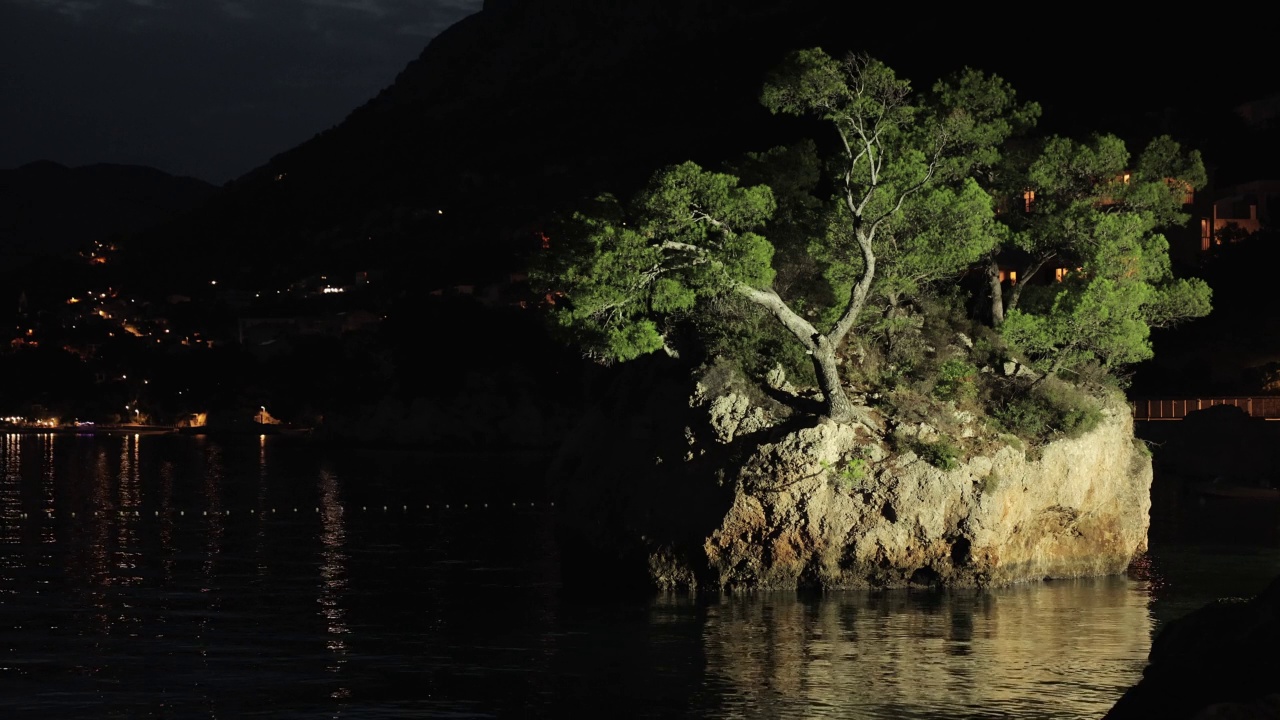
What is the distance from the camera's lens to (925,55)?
484ft

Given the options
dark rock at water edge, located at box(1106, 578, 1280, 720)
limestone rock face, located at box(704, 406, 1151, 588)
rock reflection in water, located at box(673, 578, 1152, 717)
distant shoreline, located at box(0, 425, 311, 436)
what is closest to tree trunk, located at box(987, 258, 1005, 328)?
limestone rock face, located at box(704, 406, 1151, 588)

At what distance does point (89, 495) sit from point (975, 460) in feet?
154

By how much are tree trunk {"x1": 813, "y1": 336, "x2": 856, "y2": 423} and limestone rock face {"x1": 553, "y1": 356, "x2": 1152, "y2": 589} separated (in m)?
0.42

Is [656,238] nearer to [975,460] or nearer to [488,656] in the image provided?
[975,460]

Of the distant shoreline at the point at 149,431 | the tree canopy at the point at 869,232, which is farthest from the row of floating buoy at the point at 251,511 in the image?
the distant shoreline at the point at 149,431

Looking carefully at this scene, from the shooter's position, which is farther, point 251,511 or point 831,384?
point 251,511

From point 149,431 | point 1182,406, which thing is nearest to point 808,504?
point 1182,406

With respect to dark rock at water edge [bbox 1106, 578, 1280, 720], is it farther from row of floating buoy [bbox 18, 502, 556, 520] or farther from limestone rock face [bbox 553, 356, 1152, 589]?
row of floating buoy [bbox 18, 502, 556, 520]

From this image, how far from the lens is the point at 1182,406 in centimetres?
7931

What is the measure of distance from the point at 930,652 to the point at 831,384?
888cm

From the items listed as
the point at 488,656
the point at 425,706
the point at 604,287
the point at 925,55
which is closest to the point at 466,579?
the point at 604,287

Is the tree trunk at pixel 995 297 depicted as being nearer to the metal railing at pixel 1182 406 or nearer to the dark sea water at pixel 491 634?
the dark sea water at pixel 491 634

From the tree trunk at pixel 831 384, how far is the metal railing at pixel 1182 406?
48.1 metres

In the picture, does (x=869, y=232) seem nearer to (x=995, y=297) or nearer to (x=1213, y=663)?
(x=995, y=297)
